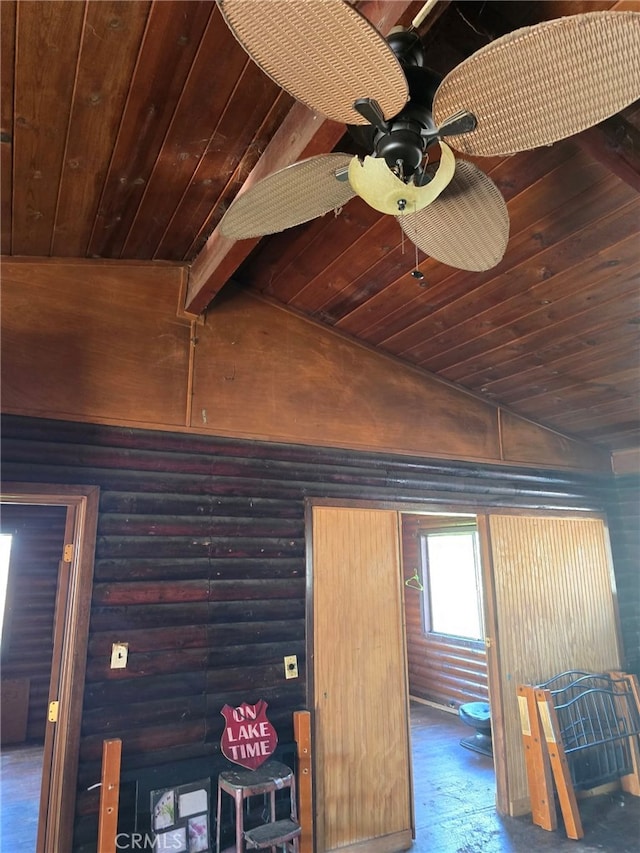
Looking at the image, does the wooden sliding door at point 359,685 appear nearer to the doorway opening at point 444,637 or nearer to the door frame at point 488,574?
the door frame at point 488,574

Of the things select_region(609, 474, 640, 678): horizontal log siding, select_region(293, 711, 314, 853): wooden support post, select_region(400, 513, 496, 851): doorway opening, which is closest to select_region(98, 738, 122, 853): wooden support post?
select_region(293, 711, 314, 853): wooden support post

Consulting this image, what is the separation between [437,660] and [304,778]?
162 inches

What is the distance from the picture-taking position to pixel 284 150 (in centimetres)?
204

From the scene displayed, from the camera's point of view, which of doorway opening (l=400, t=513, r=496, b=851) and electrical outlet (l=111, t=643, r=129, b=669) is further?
doorway opening (l=400, t=513, r=496, b=851)

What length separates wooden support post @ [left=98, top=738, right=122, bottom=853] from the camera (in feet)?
8.20

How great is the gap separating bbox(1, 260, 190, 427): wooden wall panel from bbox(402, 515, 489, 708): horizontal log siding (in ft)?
12.6

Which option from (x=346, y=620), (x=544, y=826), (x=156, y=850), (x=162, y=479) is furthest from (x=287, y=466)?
(x=544, y=826)

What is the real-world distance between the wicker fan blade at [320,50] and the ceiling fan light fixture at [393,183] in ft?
0.48

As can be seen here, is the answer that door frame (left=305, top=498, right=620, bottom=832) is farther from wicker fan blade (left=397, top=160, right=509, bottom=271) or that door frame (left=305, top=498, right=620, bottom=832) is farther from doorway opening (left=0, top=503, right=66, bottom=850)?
doorway opening (left=0, top=503, right=66, bottom=850)

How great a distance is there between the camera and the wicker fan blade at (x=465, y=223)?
1532mm

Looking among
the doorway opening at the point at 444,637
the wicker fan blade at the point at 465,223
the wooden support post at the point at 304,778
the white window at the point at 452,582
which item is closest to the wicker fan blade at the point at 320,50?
the wicker fan blade at the point at 465,223

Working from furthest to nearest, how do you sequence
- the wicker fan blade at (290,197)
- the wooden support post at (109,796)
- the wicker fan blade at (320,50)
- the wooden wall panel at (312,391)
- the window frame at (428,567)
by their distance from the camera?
the window frame at (428,567)
the wooden wall panel at (312,391)
the wooden support post at (109,796)
the wicker fan blade at (290,197)
the wicker fan blade at (320,50)

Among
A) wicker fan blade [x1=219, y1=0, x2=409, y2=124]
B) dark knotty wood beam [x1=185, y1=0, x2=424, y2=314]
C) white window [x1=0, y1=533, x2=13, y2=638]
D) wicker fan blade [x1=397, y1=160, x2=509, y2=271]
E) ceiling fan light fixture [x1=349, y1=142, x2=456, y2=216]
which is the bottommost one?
white window [x1=0, y1=533, x2=13, y2=638]

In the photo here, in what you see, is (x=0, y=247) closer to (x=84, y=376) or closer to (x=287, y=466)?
(x=84, y=376)
